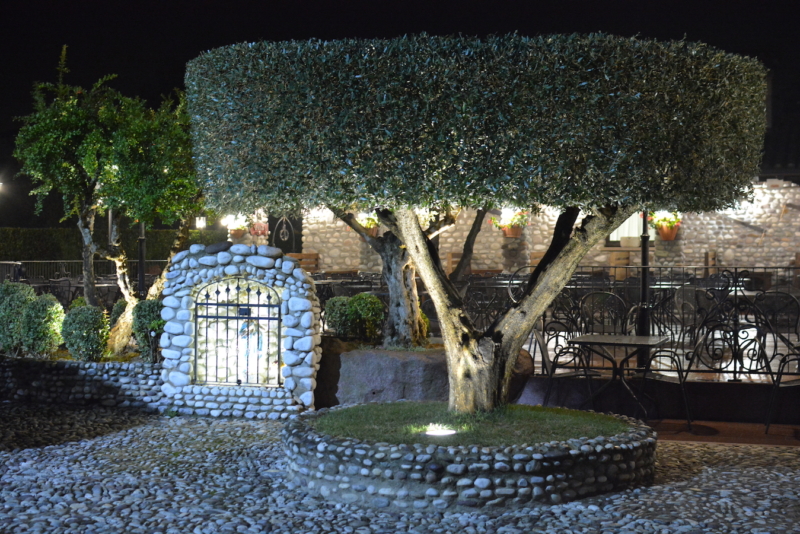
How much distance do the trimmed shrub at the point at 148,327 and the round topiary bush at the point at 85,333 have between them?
0.52 metres

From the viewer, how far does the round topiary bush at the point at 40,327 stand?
9359 mm

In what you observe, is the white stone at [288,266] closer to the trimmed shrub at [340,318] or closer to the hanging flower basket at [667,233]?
the trimmed shrub at [340,318]

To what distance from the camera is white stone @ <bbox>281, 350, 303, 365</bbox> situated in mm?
8023

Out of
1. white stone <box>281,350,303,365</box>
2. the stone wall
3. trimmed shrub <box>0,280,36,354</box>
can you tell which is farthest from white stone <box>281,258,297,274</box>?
the stone wall

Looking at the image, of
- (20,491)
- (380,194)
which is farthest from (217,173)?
(20,491)

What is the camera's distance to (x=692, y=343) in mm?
9500

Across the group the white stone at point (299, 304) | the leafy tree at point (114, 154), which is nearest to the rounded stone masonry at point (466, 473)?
the white stone at point (299, 304)

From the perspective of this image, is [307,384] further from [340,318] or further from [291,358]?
[340,318]

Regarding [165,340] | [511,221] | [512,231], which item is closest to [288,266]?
[165,340]

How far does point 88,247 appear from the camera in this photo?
33.9 ft

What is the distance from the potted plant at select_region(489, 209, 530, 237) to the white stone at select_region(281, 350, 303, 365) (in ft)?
9.07

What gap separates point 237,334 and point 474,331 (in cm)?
291

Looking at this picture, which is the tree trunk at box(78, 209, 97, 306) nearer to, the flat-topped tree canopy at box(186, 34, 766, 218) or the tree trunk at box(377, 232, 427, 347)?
the tree trunk at box(377, 232, 427, 347)

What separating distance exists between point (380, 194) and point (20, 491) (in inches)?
126
